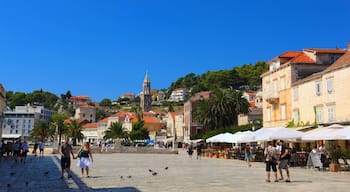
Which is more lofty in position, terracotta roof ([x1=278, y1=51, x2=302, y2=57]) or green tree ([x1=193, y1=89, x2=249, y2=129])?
terracotta roof ([x1=278, y1=51, x2=302, y2=57])

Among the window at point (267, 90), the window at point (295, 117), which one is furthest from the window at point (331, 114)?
the window at point (267, 90)

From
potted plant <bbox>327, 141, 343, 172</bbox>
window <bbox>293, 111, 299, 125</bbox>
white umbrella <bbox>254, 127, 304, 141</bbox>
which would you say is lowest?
potted plant <bbox>327, 141, 343, 172</bbox>

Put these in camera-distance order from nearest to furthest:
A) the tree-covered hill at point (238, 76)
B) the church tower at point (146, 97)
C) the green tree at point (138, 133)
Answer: the green tree at point (138, 133)
the tree-covered hill at point (238, 76)
the church tower at point (146, 97)

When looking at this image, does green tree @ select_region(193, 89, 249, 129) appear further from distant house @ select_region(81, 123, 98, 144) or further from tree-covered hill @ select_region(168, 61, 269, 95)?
tree-covered hill @ select_region(168, 61, 269, 95)

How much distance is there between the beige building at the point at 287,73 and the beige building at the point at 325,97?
4.56 ft

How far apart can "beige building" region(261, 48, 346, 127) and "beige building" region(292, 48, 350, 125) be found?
139 cm

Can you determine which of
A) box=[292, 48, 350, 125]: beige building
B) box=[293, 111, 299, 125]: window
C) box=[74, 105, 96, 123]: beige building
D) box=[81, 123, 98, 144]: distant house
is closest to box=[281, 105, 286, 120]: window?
box=[292, 48, 350, 125]: beige building

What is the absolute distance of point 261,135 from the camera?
27.4 metres

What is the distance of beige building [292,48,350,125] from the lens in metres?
34.9

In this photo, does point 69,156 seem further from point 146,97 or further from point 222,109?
point 146,97

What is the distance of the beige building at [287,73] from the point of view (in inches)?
1702

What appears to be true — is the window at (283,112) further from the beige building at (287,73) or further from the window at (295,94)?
the window at (295,94)

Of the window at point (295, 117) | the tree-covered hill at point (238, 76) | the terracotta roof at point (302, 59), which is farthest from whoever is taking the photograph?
the tree-covered hill at point (238, 76)

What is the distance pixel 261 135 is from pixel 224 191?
1581 cm
